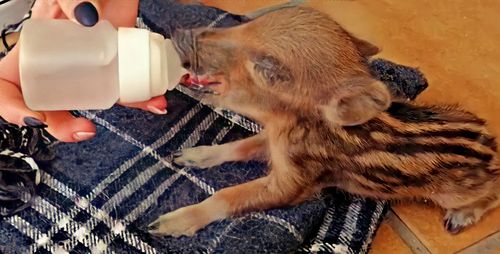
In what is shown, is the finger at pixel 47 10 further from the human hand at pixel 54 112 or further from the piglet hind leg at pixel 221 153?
the piglet hind leg at pixel 221 153

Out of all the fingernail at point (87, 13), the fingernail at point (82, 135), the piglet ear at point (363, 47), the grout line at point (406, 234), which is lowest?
the grout line at point (406, 234)

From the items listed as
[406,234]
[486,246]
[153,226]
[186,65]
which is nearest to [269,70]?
[186,65]

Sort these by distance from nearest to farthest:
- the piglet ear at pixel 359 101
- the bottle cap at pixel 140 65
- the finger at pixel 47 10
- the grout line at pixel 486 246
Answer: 1. the bottle cap at pixel 140 65
2. the piglet ear at pixel 359 101
3. the finger at pixel 47 10
4. the grout line at pixel 486 246

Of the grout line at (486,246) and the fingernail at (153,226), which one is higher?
the grout line at (486,246)

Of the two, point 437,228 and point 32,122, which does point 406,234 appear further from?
point 32,122

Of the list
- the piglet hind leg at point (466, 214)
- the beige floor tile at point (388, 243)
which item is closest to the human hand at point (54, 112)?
the beige floor tile at point (388, 243)

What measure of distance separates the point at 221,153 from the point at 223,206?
0.15 metres

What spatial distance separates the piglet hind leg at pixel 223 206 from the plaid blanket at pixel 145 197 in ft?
0.05

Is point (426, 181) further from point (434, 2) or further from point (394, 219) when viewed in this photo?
point (434, 2)

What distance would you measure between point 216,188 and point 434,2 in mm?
879

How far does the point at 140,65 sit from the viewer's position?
1.23 m

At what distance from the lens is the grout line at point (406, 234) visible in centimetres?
161

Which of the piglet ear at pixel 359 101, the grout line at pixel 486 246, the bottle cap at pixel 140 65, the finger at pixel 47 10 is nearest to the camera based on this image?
the bottle cap at pixel 140 65

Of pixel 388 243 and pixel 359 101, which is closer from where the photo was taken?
pixel 359 101
